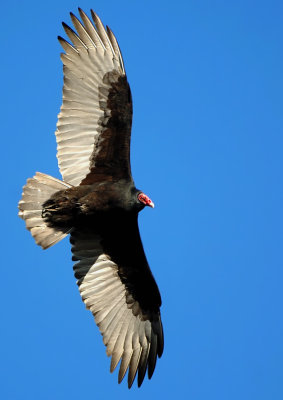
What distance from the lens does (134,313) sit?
8.57 metres

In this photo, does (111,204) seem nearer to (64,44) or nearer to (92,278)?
(92,278)

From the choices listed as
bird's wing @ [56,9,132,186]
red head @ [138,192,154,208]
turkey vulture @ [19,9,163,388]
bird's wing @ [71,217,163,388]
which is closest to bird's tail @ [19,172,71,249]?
turkey vulture @ [19,9,163,388]

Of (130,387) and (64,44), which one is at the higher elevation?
(64,44)

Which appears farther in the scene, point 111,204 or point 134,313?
point 134,313

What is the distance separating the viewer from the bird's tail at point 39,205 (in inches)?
317

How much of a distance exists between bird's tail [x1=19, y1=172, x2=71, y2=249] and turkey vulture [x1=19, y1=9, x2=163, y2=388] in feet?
0.03

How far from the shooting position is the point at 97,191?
8055 mm

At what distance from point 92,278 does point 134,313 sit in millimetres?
619

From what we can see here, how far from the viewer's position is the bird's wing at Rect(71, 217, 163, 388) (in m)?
8.27

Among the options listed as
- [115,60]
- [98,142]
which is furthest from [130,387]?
[115,60]

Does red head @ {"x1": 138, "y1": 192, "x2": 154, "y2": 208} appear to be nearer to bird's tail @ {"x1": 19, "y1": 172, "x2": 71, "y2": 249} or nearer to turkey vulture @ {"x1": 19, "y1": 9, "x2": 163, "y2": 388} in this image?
turkey vulture @ {"x1": 19, "y1": 9, "x2": 163, "y2": 388}

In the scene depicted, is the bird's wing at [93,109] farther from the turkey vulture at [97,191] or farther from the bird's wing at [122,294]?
the bird's wing at [122,294]

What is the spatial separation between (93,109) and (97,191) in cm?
90

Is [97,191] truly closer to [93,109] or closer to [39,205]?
[39,205]
